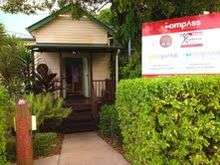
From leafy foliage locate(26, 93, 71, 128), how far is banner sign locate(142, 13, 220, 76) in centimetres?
481

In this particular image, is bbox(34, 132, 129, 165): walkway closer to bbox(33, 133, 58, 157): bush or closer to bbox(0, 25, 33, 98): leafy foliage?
bbox(33, 133, 58, 157): bush

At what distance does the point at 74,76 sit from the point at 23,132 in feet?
46.1

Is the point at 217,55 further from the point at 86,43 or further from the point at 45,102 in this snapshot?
the point at 86,43

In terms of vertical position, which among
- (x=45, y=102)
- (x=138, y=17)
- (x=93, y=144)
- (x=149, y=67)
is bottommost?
(x=93, y=144)

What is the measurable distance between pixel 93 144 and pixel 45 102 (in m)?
1.96

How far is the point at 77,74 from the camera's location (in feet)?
73.3

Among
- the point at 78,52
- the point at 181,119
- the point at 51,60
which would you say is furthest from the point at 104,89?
the point at 181,119

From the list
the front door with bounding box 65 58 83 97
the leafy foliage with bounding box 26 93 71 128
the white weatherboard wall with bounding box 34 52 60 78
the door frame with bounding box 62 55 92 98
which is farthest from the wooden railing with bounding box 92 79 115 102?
the leafy foliage with bounding box 26 93 71 128

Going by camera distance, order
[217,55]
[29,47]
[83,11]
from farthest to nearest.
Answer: [29,47]
[83,11]
[217,55]

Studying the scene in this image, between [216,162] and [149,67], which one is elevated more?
[149,67]

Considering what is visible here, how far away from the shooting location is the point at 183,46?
Result: 7750 millimetres

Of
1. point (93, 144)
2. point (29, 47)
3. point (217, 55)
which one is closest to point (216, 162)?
point (217, 55)

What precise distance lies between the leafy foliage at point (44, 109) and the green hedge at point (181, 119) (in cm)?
577

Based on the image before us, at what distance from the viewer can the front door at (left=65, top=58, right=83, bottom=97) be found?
22094 millimetres
